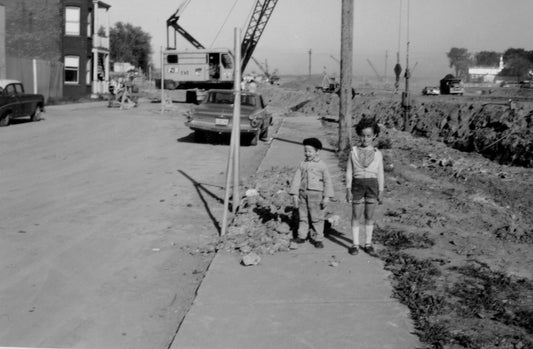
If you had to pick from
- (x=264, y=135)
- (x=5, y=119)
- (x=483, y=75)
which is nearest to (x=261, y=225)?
(x=264, y=135)

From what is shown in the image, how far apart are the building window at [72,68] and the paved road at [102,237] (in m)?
25.8

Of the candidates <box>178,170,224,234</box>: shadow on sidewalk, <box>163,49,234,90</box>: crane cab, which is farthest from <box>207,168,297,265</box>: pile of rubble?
<box>163,49,234,90</box>: crane cab

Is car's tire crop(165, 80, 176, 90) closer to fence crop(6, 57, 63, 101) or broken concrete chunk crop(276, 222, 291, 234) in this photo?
fence crop(6, 57, 63, 101)

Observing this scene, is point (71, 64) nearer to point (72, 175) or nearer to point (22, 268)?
point (72, 175)

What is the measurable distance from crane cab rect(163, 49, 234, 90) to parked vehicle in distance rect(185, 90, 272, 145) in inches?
697

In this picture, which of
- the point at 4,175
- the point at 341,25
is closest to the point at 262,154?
the point at 341,25

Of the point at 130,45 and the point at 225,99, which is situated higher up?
the point at 130,45

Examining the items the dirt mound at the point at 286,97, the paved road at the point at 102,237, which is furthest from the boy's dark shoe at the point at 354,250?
the dirt mound at the point at 286,97

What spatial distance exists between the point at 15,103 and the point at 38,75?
14.4 m

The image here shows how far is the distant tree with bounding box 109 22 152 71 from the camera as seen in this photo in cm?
9342

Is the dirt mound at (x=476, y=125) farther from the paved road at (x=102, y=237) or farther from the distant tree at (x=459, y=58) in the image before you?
the distant tree at (x=459, y=58)

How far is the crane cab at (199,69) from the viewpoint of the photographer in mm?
34812

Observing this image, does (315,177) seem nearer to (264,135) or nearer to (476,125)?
(264,135)

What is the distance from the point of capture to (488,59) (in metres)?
122
